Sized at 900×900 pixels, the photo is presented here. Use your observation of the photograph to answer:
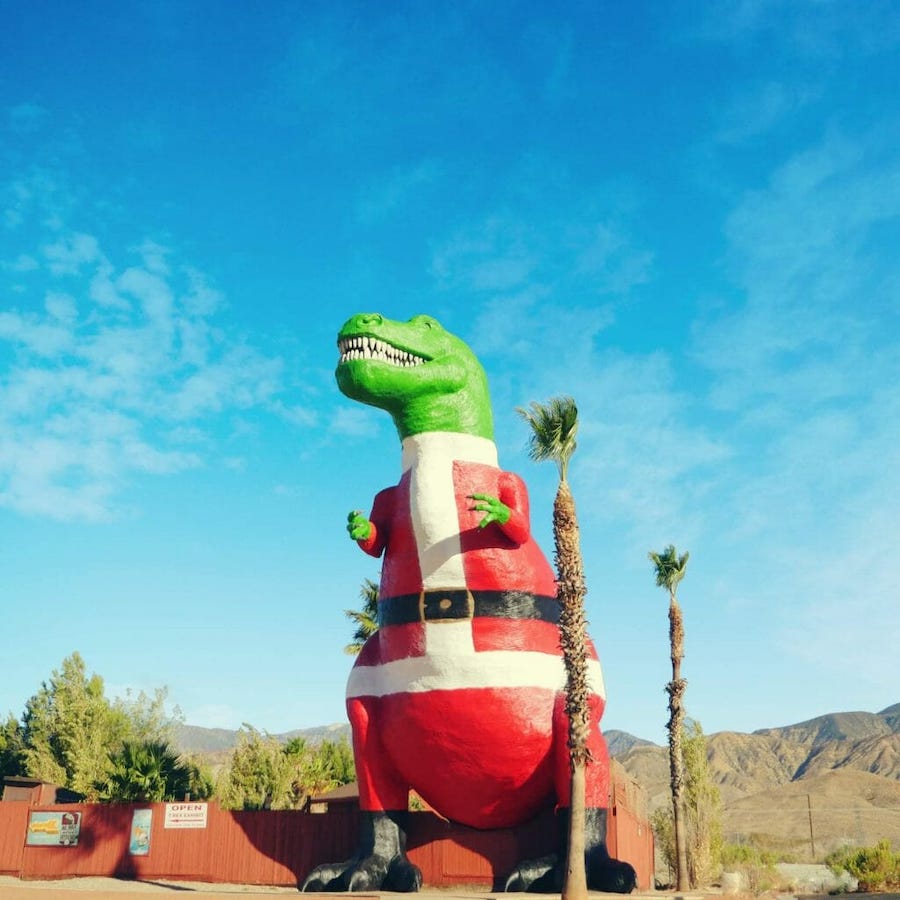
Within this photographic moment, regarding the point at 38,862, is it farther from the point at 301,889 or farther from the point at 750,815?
the point at 750,815

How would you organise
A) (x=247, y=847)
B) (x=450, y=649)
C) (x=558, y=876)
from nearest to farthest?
(x=558, y=876)
(x=450, y=649)
(x=247, y=847)

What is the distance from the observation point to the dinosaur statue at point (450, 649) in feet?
34.9

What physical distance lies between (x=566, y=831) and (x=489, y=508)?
3676 millimetres

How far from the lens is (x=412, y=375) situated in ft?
38.2

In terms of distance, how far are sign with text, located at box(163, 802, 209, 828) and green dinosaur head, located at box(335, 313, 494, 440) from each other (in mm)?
7720

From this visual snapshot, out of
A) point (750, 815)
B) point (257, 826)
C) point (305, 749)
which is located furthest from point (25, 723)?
point (750, 815)

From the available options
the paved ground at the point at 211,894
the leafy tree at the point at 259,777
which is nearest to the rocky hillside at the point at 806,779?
the leafy tree at the point at 259,777

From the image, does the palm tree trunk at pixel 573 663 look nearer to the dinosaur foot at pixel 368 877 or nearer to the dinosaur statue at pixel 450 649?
the dinosaur statue at pixel 450 649

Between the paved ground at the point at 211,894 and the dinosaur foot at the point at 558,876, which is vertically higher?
the dinosaur foot at the point at 558,876

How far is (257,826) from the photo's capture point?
15.0m

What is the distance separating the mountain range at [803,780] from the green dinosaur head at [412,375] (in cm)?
1262

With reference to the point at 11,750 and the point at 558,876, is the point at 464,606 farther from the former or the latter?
the point at 11,750

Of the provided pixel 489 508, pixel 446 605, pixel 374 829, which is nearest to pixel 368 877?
pixel 374 829

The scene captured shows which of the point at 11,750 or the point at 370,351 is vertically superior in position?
the point at 370,351
